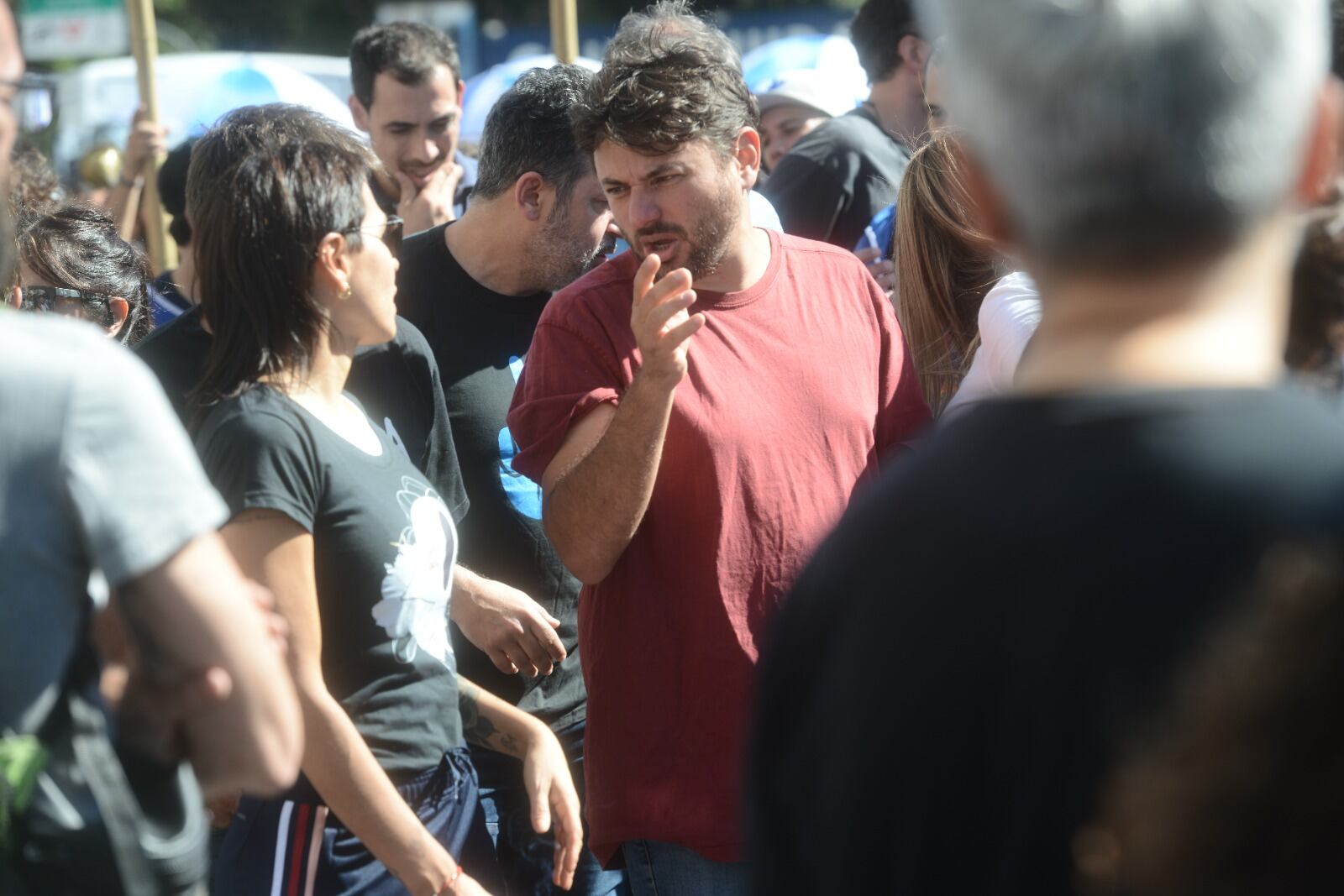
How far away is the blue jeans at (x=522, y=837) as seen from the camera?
10.7 ft

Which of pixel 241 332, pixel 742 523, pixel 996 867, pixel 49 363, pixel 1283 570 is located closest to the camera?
pixel 1283 570

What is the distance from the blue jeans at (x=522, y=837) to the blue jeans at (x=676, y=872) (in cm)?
60

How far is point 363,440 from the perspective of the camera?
2375 mm

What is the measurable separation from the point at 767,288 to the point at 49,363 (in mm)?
1675

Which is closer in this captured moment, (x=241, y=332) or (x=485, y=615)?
(x=241, y=332)

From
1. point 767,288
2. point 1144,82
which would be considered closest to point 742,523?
point 767,288

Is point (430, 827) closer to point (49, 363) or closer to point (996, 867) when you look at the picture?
point (49, 363)

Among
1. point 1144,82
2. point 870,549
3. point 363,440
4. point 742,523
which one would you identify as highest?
point 1144,82

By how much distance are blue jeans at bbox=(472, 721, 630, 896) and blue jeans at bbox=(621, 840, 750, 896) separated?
0.60 m

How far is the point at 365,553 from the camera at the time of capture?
2230mm

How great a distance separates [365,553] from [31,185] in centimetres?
218

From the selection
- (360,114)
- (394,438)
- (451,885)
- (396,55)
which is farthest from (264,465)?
(360,114)

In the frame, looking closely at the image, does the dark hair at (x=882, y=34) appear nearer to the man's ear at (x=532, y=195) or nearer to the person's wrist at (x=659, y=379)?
the man's ear at (x=532, y=195)

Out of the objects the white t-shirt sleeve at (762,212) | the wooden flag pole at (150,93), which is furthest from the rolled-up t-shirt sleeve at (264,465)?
the wooden flag pole at (150,93)
